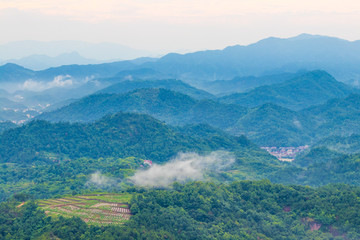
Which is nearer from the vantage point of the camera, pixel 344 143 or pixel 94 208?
pixel 94 208

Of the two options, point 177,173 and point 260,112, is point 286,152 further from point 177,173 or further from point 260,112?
point 177,173

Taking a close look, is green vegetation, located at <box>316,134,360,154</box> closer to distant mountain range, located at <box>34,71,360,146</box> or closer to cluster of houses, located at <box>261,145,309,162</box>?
cluster of houses, located at <box>261,145,309,162</box>

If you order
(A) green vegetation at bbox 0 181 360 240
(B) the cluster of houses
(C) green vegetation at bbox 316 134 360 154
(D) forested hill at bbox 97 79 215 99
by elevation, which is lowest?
(B) the cluster of houses

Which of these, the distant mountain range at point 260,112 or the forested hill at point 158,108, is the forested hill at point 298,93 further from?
the forested hill at point 158,108

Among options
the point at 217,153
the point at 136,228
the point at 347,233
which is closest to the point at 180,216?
the point at 136,228

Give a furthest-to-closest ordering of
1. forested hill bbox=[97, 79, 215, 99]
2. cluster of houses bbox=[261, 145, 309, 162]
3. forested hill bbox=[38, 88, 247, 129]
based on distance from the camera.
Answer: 1. forested hill bbox=[97, 79, 215, 99]
2. forested hill bbox=[38, 88, 247, 129]
3. cluster of houses bbox=[261, 145, 309, 162]

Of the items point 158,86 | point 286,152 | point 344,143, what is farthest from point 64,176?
point 158,86

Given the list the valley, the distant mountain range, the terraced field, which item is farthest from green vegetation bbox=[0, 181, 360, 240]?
the distant mountain range

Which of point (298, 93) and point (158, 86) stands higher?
point (158, 86)
